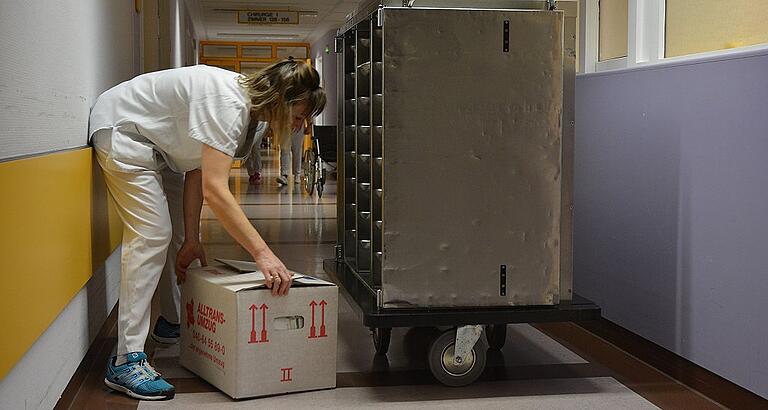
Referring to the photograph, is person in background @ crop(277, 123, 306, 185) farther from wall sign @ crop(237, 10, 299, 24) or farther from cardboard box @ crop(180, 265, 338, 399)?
cardboard box @ crop(180, 265, 338, 399)

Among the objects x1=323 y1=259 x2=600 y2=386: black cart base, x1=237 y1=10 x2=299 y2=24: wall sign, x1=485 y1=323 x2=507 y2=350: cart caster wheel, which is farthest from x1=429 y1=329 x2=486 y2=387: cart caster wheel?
x1=237 y1=10 x2=299 y2=24: wall sign

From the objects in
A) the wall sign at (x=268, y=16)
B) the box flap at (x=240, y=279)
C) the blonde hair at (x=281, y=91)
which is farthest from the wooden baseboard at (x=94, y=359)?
the wall sign at (x=268, y=16)

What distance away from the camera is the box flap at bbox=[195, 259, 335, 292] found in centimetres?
295

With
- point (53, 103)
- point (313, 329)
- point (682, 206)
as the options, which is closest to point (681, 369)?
point (682, 206)

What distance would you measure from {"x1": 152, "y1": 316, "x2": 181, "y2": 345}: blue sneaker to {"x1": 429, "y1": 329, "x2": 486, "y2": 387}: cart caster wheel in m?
1.13

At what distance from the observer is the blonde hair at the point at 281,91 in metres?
3.02

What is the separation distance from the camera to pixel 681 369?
127 inches

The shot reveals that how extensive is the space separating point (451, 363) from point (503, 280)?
0.33 meters

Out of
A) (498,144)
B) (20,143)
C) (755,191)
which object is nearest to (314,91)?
(498,144)

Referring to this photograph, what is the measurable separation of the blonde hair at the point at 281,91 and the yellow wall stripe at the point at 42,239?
1.89 ft

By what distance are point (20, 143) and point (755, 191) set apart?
6.68 ft

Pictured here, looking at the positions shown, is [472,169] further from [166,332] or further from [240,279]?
[166,332]

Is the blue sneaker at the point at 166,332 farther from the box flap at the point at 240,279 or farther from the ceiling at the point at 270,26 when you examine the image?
the ceiling at the point at 270,26

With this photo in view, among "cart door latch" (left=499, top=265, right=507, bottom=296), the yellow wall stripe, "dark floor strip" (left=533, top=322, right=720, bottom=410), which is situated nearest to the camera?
the yellow wall stripe
